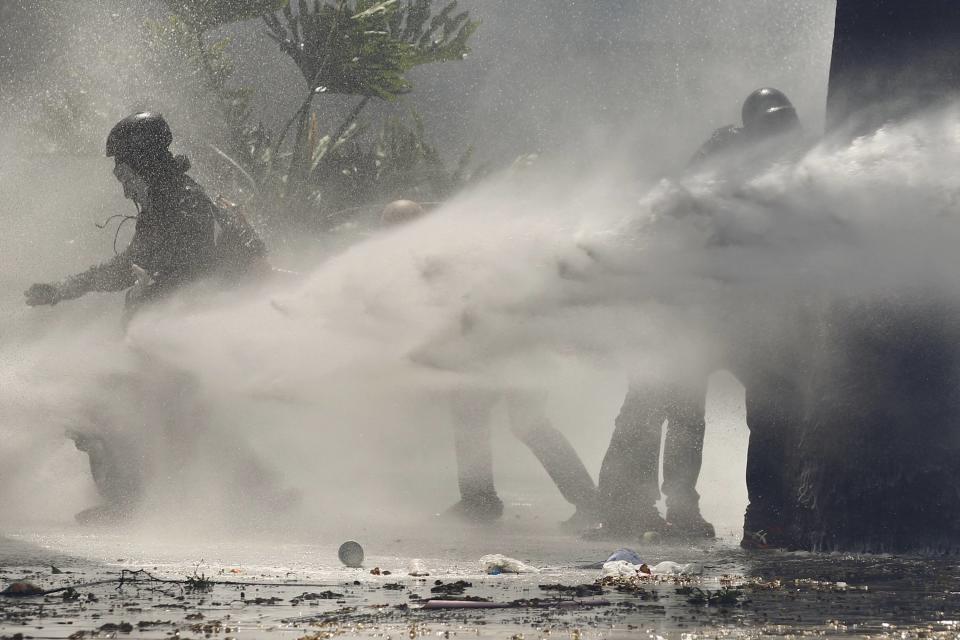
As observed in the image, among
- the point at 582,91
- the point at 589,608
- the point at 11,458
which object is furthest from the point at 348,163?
the point at 589,608

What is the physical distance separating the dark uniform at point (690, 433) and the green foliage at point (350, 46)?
10042 millimetres

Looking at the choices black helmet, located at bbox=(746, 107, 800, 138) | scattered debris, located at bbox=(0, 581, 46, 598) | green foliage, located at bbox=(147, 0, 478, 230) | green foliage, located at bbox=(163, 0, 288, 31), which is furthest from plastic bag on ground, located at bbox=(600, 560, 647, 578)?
green foliage, located at bbox=(163, 0, 288, 31)

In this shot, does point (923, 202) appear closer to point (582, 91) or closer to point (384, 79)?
point (384, 79)

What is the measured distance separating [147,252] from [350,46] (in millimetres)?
9373

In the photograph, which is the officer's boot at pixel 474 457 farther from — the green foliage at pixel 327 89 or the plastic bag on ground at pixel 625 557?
the green foliage at pixel 327 89

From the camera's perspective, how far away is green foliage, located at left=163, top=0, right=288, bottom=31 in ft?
58.7

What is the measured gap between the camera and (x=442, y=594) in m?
5.12

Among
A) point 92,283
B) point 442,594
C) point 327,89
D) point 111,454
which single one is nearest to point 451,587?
point 442,594

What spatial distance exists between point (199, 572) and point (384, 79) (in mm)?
12967

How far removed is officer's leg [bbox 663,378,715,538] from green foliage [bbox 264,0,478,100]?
10.8 meters

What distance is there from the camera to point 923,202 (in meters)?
6.45

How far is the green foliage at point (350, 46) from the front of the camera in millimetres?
17625

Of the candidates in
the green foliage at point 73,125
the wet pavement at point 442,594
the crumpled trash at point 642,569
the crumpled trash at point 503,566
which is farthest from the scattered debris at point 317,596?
the green foliage at point 73,125

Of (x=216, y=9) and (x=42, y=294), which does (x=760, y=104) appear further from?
(x=216, y=9)
